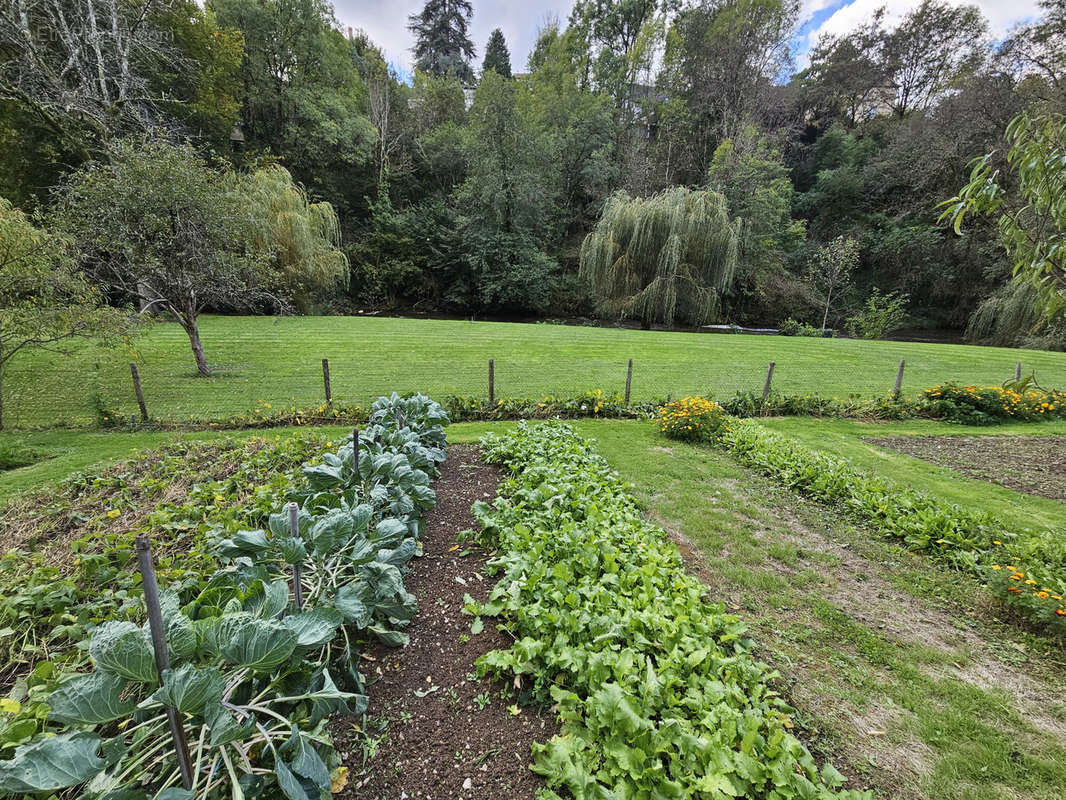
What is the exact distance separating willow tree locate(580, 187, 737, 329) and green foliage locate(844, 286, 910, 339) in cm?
886

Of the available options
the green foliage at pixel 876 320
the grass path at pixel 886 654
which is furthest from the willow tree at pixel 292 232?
the green foliage at pixel 876 320

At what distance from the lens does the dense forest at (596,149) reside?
1446 centimetres

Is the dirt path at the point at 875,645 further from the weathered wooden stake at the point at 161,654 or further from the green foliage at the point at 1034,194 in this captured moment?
the weathered wooden stake at the point at 161,654

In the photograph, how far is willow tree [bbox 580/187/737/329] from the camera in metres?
16.5

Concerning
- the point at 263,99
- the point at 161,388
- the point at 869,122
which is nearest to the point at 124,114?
the point at 263,99

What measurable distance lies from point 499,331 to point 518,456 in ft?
36.9

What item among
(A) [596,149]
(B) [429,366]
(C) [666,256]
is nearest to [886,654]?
(B) [429,366]

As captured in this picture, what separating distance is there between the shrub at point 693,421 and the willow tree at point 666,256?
1137 centimetres

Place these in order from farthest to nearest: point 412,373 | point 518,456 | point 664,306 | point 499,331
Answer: point 664,306 < point 499,331 < point 412,373 < point 518,456

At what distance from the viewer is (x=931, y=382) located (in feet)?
35.0

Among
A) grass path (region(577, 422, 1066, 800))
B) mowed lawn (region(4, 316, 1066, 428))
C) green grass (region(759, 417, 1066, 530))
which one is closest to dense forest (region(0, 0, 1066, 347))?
mowed lawn (region(4, 316, 1066, 428))

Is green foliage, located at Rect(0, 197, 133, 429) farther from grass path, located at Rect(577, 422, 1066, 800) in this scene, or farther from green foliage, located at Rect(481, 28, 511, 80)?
green foliage, located at Rect(481, 28, 511, 80)

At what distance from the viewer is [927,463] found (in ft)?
18.9

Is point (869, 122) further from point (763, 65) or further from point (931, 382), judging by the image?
point (931, 382)
